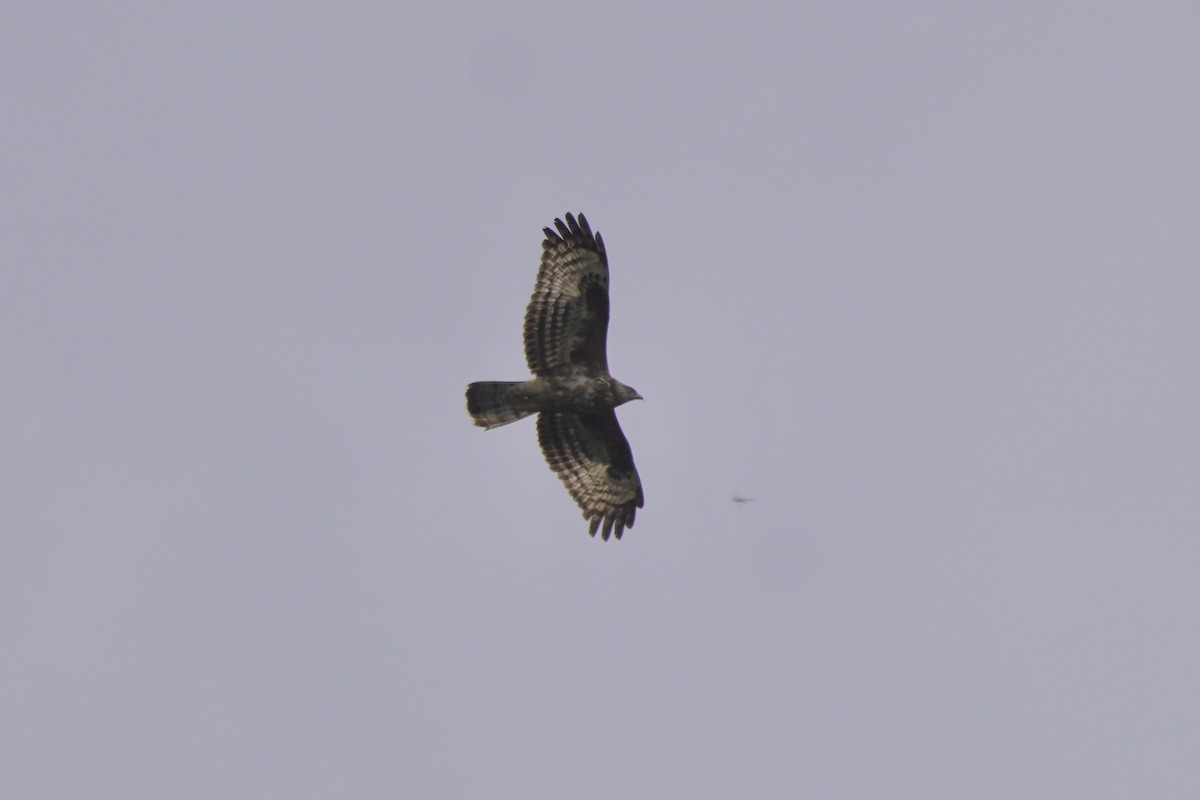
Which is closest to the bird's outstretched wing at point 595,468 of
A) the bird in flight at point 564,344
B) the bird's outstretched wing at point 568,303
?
the bird in flight at point 564,344

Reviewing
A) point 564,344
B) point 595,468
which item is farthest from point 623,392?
point 595,468

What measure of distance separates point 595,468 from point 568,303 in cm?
266

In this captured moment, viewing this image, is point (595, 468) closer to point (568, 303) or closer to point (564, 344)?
point (564, 344)

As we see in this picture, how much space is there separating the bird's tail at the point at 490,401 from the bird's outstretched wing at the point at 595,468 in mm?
1262

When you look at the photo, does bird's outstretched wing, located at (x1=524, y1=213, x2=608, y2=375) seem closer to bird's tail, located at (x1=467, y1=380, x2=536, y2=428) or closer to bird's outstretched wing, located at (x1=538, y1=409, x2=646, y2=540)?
bird's tail, located at (x1=467, y1=380, x2=536, y2=428)

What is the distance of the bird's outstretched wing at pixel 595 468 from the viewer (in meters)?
23.5

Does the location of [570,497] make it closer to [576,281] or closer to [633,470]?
[633,470]

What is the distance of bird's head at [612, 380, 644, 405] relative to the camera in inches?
888

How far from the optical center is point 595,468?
2381 cm

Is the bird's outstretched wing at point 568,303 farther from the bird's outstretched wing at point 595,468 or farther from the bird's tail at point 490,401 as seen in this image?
the bird's outstretched wing at point 595,468

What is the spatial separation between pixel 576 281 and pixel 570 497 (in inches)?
127

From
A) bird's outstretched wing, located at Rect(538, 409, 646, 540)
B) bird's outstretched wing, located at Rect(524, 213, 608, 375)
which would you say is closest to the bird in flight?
bird's outstretched wing, located at Rect(524, 213, 608, 375)

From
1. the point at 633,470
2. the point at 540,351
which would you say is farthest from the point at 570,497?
the point at 540,351

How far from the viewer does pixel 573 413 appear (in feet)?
75.4
